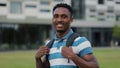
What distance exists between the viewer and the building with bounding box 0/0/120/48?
62.8 metres

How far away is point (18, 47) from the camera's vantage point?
62.8 meters

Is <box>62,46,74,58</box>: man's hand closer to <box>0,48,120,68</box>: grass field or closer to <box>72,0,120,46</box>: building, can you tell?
<box>0,48,120,68</box>: grass field

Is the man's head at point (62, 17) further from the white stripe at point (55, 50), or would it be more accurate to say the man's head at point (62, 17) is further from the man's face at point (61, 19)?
the white stripe at point (55, 50)

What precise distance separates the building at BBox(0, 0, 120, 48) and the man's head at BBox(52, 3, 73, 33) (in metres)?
54.0

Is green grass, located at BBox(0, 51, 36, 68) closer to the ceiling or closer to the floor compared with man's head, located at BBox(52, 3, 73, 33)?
closer to the floor

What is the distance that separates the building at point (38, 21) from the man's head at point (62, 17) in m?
54.0

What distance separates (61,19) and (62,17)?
1.2 inches

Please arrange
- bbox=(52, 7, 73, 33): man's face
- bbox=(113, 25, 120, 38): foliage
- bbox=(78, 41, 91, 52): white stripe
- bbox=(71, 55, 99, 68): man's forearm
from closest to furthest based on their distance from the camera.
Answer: bbox=(71, 55, 99, 68): man's forearm → bbox=(78, 41, 91, 52): white stripe → bbox=(52, 7, 73, 33): man's face → bbox=(113, 25, 120, 38): foliage

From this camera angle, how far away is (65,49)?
14.9ft

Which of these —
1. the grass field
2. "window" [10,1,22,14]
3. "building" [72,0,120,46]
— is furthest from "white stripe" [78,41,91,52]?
"building" [72,0,120,46]

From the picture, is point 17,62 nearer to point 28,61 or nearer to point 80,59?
point 28,61

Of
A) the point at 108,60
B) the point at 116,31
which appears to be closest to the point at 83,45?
the point at 108,60

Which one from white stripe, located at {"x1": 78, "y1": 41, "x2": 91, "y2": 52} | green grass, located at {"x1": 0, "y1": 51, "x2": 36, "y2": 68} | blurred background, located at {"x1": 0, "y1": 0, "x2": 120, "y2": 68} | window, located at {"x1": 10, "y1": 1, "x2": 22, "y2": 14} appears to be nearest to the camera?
white stripe, located at {"x1": 78, "y1": 41, "x2": 91, "y2": 52}

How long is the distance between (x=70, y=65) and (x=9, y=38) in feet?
192
